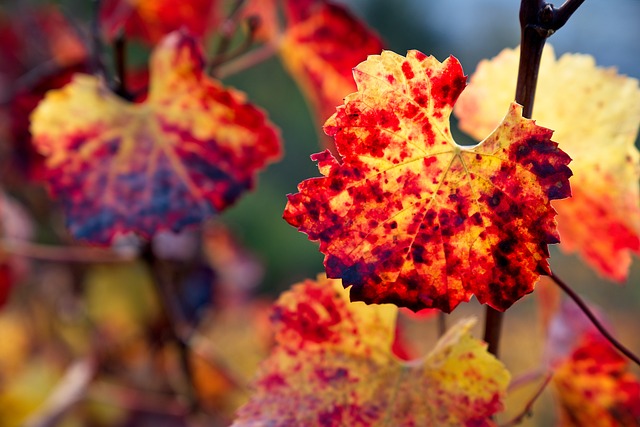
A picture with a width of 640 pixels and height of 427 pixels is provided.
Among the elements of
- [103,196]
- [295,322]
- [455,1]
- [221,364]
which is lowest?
[221,364]

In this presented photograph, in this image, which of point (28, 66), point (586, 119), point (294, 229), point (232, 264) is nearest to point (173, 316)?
point (586, 119)

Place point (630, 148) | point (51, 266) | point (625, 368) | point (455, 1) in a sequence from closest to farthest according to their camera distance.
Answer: point (630, 148) → point (625, 368) → point (51, 266) → point (455, 1)

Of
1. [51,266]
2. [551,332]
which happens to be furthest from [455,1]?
[551,332]

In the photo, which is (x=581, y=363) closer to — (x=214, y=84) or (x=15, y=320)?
(x=214, y=84)

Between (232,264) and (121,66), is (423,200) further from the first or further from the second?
(232,264)

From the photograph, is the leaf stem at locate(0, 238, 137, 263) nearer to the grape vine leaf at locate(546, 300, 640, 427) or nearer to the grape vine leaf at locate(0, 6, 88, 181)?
the grape vine leaf at locate(0, 6, 88, 181)

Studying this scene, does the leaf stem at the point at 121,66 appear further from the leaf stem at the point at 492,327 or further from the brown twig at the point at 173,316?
the leaf stem at the point at 492,327
